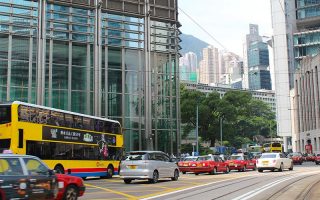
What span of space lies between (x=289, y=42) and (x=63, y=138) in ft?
320

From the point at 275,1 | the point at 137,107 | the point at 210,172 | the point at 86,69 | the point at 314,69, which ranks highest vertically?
the point at 275,1

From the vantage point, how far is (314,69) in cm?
8444

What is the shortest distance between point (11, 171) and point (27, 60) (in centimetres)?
3410

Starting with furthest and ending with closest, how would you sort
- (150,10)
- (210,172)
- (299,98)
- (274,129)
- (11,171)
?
(274,129) < (299,98) < (150,10) < (210,172) < (11,171)

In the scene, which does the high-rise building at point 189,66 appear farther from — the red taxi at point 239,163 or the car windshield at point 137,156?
the car windshield at point 137,156

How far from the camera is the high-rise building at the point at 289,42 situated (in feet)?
357

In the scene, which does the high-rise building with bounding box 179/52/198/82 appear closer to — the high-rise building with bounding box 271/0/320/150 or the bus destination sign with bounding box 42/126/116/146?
the bus destination sign with bounding box 42/126/116/146

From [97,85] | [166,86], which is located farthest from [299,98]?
[97,85]

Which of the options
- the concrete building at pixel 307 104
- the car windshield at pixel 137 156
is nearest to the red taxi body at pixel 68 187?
the car windshield at pixel 137 156

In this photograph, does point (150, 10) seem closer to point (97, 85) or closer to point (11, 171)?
point (97, 85)

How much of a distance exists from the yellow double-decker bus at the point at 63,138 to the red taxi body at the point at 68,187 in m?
6.49

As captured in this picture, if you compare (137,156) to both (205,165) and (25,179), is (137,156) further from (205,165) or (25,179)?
(25,179)

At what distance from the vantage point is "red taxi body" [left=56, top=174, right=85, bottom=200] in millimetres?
12578

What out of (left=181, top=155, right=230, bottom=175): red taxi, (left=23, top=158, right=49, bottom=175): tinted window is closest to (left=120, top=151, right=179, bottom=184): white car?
(left=181, top=155, right=230, bottom=175): red taxi
